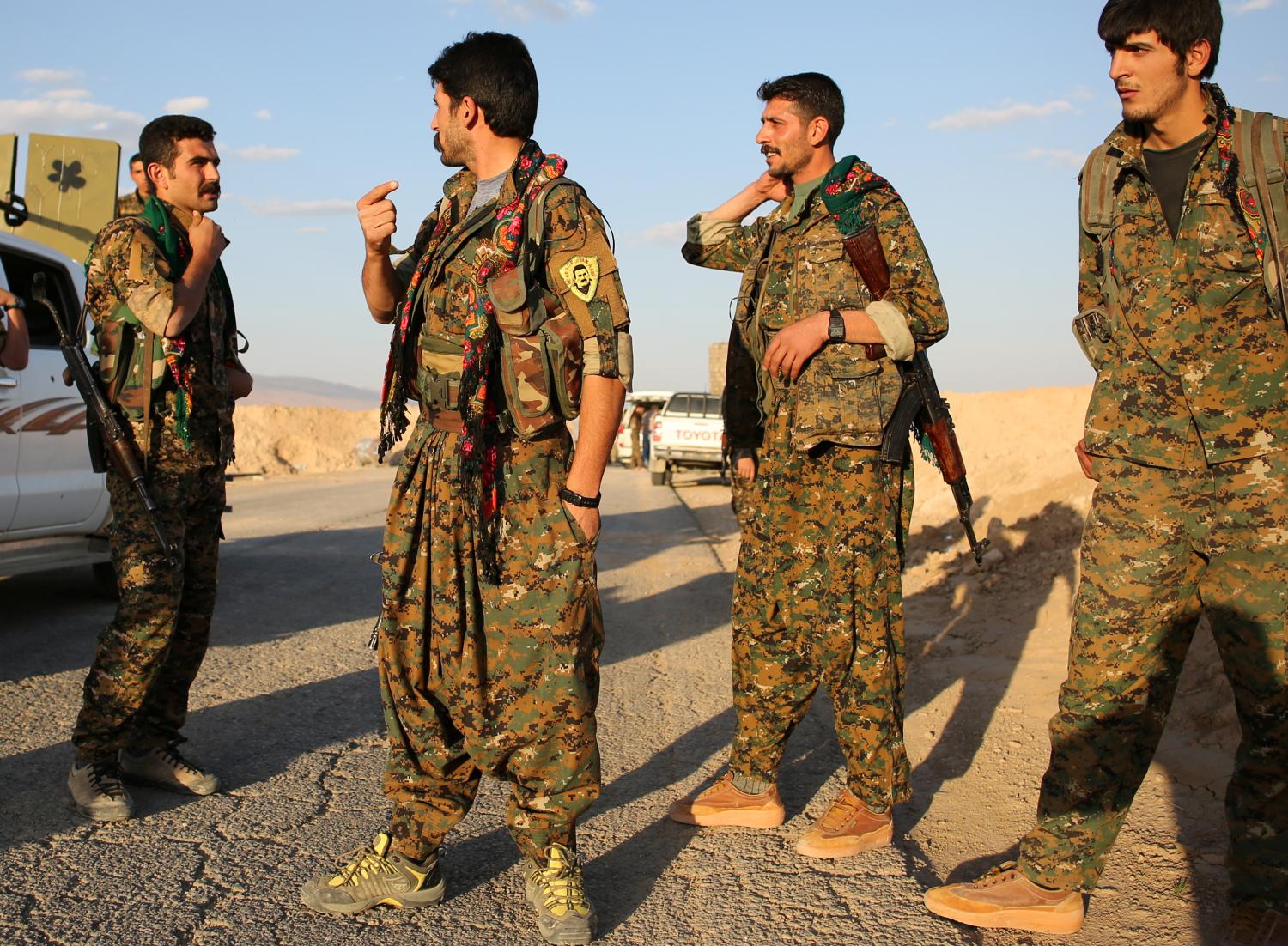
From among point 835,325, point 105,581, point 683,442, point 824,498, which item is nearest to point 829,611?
point 824,498

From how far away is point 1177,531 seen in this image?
9.64ft

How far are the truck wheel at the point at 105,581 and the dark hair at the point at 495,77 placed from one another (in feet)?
18.7

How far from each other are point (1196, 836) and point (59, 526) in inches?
238

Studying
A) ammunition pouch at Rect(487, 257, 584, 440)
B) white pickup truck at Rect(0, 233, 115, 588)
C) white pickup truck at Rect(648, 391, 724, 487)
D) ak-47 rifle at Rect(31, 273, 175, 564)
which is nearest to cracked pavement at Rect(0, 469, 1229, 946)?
white pickup truck at Rect(0, 233, 115, 588)

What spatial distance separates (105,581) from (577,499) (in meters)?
5.80

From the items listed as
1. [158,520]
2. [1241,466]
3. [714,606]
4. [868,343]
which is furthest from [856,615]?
[714,606]

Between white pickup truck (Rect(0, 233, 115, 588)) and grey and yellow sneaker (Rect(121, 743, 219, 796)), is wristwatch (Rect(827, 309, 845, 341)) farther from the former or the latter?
white pickup truck (Rect(0, 233, 115, 588))

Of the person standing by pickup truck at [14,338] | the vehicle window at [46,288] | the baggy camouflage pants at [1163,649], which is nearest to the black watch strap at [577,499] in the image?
the baggy camouflage pants at [1163,649]

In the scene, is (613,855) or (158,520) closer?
(613,855)

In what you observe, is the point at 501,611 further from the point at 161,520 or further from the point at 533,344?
the point at 161,520

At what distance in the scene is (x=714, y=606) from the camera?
8.12 metres

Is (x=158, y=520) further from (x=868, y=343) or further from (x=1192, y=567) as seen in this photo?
(x=1192, y=567)

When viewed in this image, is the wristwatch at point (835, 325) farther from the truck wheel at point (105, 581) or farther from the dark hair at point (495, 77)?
the truck wheel at point (105, 581)

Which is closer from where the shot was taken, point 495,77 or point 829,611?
point 495,77
